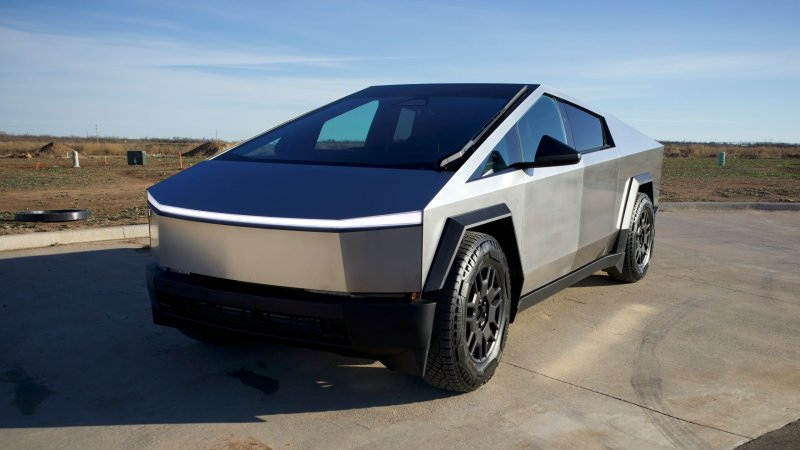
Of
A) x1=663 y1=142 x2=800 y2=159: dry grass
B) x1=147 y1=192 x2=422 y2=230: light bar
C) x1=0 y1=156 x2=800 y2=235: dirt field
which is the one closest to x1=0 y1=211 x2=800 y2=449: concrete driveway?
x1=147 y1=192 x2=422 y2=230: light bar

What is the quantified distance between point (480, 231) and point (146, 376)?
1.88 meters

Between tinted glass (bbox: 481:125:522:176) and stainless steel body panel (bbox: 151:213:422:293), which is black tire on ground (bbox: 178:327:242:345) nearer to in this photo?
stainless steel body panel (bbox: 151:213:422:293)

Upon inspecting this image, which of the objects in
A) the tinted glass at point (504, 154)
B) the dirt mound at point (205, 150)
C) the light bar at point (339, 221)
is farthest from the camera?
the dirt mound at point (205, 150)

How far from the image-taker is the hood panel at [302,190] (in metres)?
3.08

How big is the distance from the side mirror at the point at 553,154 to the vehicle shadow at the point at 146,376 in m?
1.38

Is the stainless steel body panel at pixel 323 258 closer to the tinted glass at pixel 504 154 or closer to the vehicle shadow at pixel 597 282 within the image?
the tinted glass at pixel 504 154

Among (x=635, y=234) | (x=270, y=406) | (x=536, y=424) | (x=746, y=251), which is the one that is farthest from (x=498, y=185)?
(x=746, y=251)

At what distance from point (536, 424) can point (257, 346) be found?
1.78 meters

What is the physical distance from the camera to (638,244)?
6.00 m

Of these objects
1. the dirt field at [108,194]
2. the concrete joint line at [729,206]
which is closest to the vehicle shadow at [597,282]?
the dirt field at [108,194]

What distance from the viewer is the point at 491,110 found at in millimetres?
4070

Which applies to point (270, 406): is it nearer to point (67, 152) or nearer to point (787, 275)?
point (787, 275)

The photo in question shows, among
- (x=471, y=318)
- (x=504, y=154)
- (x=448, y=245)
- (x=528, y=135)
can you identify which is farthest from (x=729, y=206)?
(x=448, y=245)

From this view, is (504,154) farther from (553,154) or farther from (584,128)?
(584,128)
